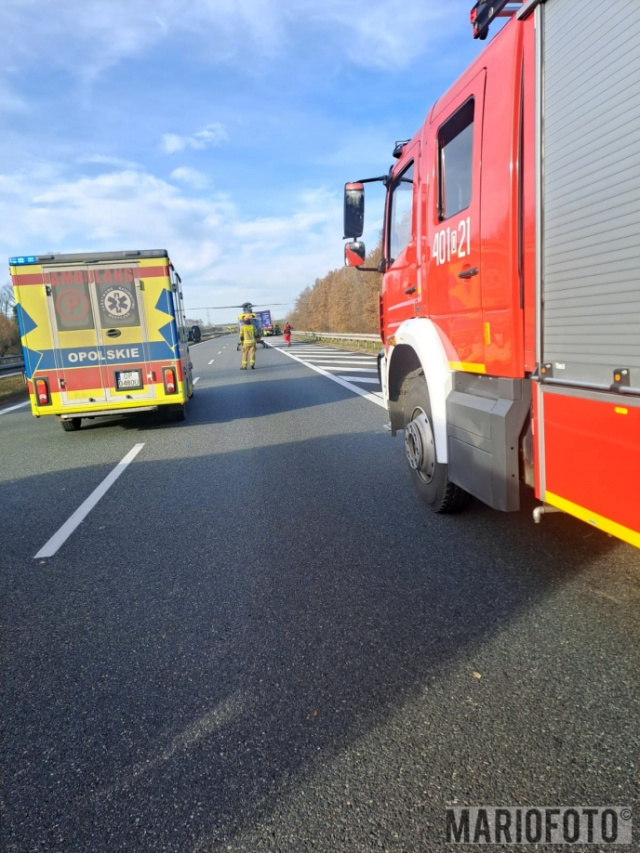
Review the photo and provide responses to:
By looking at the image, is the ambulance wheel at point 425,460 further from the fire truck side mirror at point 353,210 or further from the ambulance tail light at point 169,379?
the ambulance tail light at point 169,379

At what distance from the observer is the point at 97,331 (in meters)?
8.84

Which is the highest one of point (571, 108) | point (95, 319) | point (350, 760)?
point (571, 108)

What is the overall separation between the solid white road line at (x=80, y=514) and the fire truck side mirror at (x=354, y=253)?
3.30 metres

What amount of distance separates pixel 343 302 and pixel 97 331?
4890 centimetres

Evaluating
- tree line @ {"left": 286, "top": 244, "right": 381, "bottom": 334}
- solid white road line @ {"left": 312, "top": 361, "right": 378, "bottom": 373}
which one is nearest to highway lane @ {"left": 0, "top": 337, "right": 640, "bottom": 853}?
solid white road line @ {"left": 312, "top": 361, "right": 378, "bottom": 373}

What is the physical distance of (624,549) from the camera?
3.81m

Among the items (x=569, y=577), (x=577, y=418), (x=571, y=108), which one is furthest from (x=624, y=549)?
(x=571, y=108)

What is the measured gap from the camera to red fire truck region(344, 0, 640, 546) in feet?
7.95

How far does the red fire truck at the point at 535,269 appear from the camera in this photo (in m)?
2.42

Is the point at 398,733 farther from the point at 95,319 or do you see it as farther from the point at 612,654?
the point at 95,319

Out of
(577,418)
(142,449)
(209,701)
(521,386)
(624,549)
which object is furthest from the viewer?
(142,449)

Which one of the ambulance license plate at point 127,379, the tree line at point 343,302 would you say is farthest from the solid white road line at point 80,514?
the tree line at point 343,302

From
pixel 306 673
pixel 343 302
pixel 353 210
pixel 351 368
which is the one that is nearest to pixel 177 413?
pixel 353 210

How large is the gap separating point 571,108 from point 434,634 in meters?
2.53
